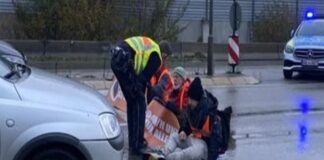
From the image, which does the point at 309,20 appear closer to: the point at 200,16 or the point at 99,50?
the point at 99,50

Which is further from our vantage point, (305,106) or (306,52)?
(306,52)

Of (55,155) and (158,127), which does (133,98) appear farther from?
(55,155)

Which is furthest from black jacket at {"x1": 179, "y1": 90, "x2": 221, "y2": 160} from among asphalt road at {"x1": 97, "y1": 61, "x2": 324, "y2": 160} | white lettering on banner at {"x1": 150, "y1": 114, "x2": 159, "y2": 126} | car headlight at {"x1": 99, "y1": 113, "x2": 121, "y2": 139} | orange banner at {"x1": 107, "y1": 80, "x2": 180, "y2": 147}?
car headlight at {"x1": 99, "y1": 113, "x2": 121, "y2": 139}

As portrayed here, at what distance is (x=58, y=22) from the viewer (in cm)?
2698

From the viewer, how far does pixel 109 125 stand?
657 centimetres

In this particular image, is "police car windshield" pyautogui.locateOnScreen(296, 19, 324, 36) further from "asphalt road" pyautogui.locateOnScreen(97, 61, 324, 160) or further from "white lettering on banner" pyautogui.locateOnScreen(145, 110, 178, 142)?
"white lettering on banner" pyautogui.locateOnScreen(145, 110, 178, 142)

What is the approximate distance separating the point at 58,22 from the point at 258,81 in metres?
9.23

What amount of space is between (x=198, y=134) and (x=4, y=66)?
225cm

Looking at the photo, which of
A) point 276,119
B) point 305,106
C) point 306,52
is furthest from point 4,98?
point 306,52

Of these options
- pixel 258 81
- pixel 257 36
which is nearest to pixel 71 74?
pixel 258 81

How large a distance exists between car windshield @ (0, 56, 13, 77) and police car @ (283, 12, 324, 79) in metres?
14.6

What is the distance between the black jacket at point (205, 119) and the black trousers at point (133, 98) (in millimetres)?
607

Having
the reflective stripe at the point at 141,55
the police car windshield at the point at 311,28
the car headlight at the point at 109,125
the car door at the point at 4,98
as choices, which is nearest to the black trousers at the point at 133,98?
the reflective stripe at the point at 141,55

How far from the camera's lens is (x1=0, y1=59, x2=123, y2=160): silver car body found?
618cm
